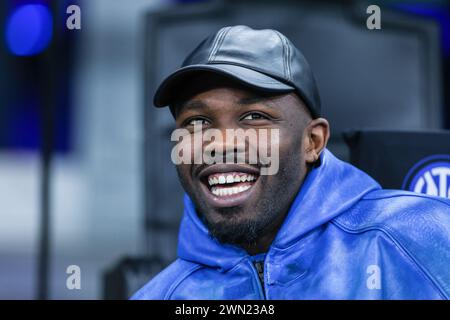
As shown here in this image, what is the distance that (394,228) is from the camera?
2094 mm

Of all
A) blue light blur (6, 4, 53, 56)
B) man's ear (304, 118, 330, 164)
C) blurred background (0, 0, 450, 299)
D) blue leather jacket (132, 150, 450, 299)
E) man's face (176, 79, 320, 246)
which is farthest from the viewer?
blue light blur (6, 4, 53, 56)

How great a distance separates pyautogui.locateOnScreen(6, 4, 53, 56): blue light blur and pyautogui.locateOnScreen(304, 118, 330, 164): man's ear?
17.2 feet

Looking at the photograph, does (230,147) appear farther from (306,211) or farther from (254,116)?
(306,211)

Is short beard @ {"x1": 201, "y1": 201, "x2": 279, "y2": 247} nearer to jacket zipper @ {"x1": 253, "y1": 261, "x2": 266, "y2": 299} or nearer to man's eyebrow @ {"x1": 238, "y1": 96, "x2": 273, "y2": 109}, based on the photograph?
jacket zipper @ {"x1": 253, "y1": 261, "x2": 266, "y2": 299}

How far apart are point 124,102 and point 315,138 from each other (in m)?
7.13

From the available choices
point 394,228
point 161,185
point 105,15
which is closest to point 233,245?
point 394,228

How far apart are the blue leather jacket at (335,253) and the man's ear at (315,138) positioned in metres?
0.03

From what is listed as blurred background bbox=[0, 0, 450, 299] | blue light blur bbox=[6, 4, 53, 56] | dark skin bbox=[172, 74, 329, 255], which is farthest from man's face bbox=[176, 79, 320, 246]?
blue light blur bbox=[6, 4, 53, 56]

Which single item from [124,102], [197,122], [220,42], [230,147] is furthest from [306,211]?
[124,102]

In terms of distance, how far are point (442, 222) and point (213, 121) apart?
647 millimetres

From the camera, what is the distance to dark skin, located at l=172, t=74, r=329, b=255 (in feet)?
7.06

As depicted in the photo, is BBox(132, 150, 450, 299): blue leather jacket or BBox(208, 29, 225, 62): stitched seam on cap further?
BBox(208, 29, 225, 62): stitched seam on cap

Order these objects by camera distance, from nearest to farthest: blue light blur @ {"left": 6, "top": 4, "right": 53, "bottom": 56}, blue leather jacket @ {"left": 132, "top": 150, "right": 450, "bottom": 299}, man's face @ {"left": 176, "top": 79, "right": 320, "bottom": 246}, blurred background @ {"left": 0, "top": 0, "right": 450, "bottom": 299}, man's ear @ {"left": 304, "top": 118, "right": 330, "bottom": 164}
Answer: blue leather jacket @ {"left": 132, "top": 150, "right": 450, "bottom": 299} < man's face @ {"left": 176, "top": 79, "right": 320, "bottom": 246} < man's ear @ {"left": 304, "top": 118, "right": 330, "bottom": 164} < blurred background @ {"left": 0, "top": 0, "right": 450, "bottom": 299} < blue light blur @ {"left": 6, "top": 4, "right": 53, "bottom": 56}

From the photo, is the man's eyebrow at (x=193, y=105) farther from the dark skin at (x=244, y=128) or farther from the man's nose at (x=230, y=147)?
the man's nose at (x=230, y=147)
